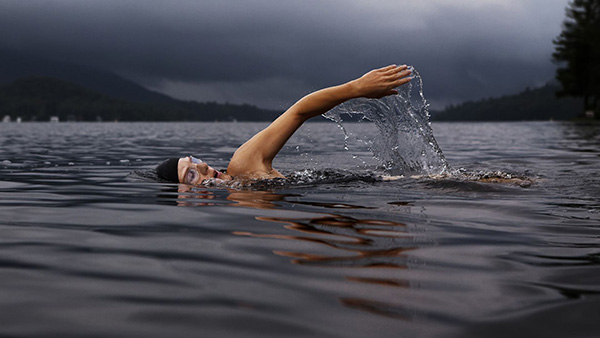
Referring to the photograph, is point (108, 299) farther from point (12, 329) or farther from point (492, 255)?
point (492, 255)

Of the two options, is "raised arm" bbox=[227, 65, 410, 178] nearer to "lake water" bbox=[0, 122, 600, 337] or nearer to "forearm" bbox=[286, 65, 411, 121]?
"forearm" bbox=[286, 65, 411, 121]

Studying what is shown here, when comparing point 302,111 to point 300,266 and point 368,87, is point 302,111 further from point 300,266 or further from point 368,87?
point 300,266

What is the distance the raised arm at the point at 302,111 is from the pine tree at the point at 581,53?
6923cm

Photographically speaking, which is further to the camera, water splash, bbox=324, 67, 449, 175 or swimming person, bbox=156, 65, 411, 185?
water splash, bbox=324, 67, 449, 175

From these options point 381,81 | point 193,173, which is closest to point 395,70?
point 381,81

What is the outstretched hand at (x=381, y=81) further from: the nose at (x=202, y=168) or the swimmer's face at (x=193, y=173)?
the nose at (x=202, y=168)

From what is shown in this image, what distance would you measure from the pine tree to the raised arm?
6923 cm

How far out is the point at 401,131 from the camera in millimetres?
8945

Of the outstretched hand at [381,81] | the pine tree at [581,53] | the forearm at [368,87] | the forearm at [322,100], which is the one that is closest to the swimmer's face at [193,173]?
the forearm at [322,100]

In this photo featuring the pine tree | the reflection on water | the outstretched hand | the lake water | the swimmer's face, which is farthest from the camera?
the pine tree

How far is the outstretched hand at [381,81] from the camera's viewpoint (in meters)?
6.39

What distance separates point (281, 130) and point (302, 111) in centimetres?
39

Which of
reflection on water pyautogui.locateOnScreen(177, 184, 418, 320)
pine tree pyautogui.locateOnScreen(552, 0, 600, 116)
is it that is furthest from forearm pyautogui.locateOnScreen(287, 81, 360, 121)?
pine tree pyautogui.locateOnScreen(552, 0, 600, 116)

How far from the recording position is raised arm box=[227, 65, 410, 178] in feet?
21.1
